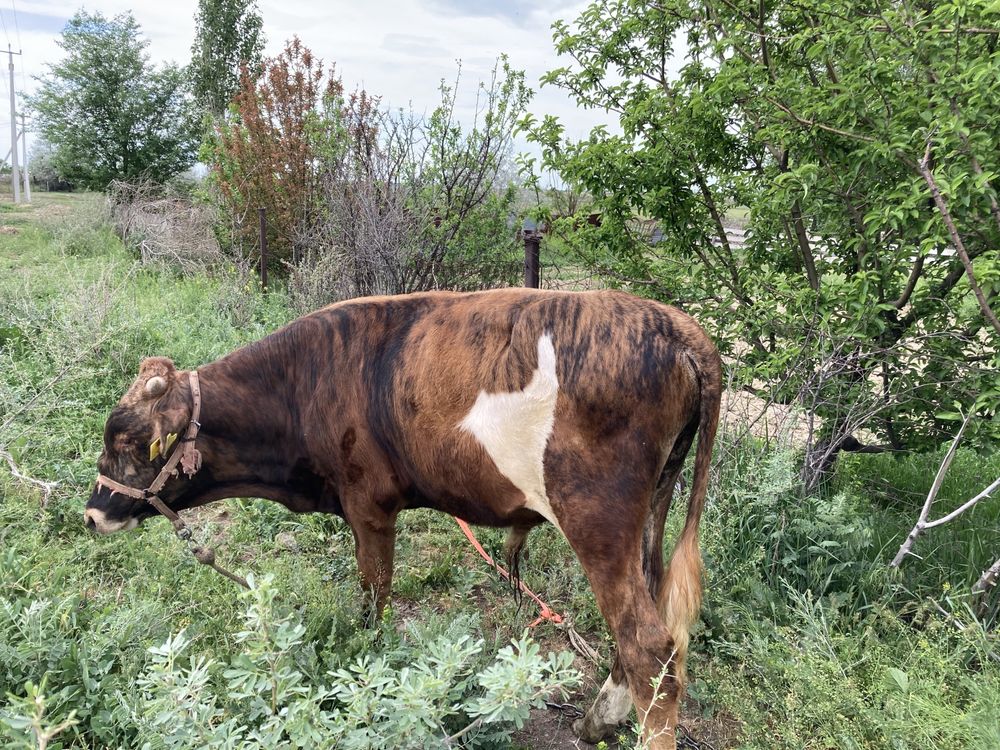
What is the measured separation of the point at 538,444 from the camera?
221 cm

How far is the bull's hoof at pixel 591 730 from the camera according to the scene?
2.44 metres

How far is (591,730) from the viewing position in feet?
8.04

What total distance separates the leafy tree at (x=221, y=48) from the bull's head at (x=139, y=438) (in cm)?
2555

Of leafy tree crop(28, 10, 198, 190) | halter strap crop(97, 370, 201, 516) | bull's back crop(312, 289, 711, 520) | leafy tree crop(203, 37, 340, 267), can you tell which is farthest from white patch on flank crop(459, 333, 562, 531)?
leafy tree crop(28, 10, 198, 190)

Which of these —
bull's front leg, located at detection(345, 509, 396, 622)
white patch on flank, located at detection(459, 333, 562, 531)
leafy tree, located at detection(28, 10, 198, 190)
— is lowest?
bull's front leg, located at detection(345, 509, 396, 622)

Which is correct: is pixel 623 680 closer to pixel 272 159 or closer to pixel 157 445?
pixel 157 445

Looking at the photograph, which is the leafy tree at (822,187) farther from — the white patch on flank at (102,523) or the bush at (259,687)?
the white patch on flank at (102,523)

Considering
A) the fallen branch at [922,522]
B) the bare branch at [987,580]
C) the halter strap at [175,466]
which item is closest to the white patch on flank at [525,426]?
the halter strap at [175,466]

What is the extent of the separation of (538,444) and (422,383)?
54 cm

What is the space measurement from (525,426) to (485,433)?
0.55 feet

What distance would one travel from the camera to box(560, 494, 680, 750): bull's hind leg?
2113 mm

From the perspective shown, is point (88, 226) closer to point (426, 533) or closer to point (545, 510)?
point (426, 533)

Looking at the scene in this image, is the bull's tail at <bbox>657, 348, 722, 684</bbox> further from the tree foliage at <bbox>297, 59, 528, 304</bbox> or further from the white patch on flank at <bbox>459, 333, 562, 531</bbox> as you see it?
the tree foliage at <bbox>297, 59, 528, 304</bbox>

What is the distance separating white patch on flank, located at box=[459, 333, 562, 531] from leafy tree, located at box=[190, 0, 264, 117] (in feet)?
86.7
